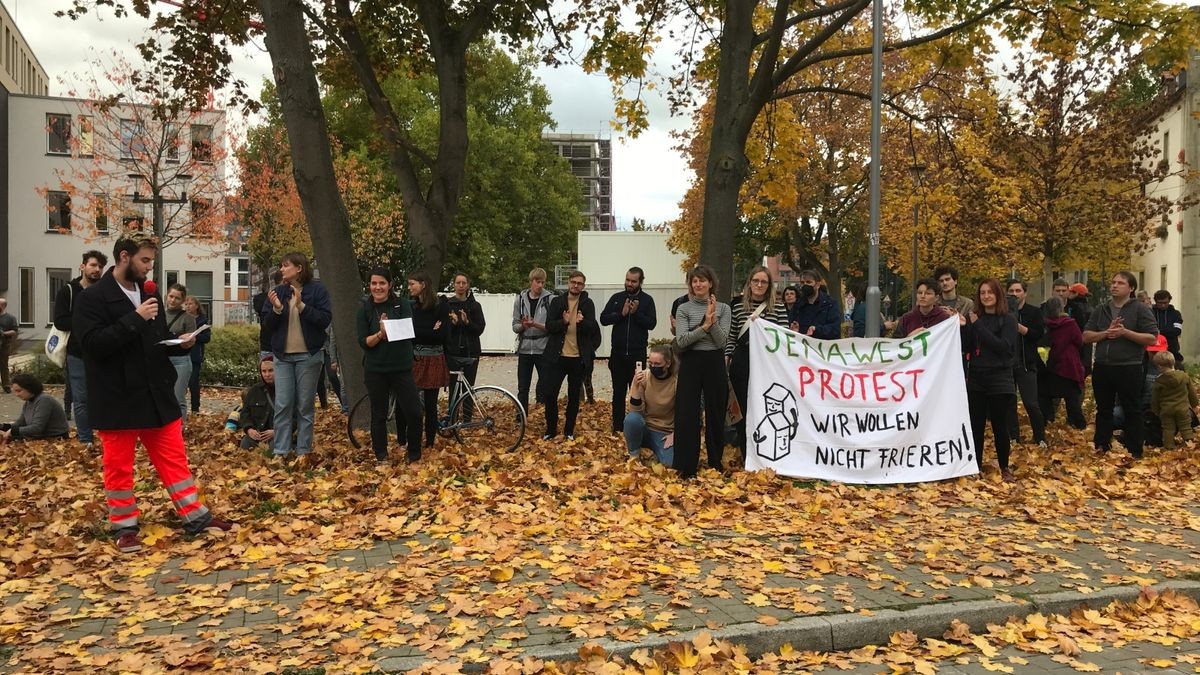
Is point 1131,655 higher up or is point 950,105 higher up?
point 950,105

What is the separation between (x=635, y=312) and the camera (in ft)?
38.4

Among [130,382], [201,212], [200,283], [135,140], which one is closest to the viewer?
[130,382]

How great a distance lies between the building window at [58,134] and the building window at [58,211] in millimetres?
2111

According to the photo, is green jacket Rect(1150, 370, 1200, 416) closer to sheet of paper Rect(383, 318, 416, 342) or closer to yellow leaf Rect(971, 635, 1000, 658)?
yellow leaf Rect(971, 635, 1000, 658)

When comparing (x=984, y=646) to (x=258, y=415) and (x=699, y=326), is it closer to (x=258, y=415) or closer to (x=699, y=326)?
(x=699, y=326)

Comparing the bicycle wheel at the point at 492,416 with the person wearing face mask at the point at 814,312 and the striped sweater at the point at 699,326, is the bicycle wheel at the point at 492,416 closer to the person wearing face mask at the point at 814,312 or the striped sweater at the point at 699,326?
the striped sweater at the point at 699,326

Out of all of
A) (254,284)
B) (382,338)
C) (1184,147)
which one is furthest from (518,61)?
(382,338)

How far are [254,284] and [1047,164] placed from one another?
45923mm

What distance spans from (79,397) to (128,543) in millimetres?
5706

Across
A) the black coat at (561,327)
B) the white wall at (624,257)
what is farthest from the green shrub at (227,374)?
the white wall at (624,257)

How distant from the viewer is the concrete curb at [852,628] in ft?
15.2

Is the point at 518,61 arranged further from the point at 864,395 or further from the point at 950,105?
the point at 864,395

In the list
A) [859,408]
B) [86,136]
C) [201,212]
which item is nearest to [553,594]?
[859,408]

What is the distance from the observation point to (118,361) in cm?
648
